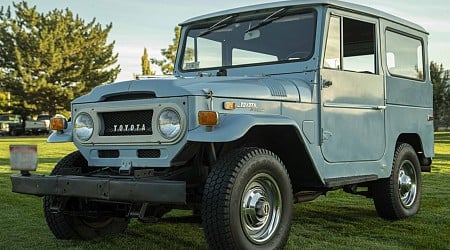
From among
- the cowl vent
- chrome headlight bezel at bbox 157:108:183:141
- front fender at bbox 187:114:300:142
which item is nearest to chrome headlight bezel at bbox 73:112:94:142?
the cowl vent

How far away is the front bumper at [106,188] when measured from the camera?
13.6ft

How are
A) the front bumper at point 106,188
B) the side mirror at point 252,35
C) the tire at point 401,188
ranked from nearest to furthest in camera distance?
the front bumper at point 106,188 → the side mirror at point 252,35 → the tire at point 401,188

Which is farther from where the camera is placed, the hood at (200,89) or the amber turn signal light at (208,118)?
the hood at (200,89)

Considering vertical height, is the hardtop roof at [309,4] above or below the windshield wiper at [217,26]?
above

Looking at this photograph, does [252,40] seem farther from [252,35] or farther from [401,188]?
[401,188]

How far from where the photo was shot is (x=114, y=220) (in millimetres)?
5773

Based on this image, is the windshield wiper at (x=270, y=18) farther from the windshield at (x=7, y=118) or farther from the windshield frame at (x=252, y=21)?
the windshield at (x=7, y=118)

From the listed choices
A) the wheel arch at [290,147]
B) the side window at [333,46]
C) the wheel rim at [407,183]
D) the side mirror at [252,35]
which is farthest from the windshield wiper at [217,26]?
the wheel rim at [407,183]

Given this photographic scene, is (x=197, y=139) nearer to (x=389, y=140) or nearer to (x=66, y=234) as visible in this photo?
(x=66, y=234)

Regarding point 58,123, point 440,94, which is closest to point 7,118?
point 440,94

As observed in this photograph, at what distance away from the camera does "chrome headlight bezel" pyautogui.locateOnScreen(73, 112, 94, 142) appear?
5027mm

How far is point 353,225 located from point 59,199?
305 cm

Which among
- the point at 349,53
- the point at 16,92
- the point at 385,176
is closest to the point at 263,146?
the point at 349,53

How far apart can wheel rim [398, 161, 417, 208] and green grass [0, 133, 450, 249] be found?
230 mm
